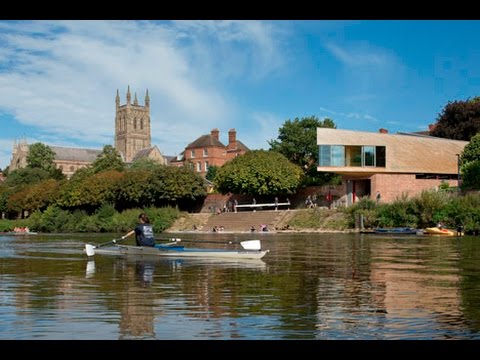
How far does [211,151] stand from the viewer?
122812mm

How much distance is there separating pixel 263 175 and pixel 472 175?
23847 mm

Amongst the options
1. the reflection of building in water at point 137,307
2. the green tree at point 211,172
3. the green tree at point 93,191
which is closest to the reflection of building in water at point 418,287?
the reflection of building in water at point 137,307

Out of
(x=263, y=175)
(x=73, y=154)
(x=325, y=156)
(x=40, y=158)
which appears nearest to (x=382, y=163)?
(x=325, y=156)

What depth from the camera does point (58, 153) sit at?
601ft

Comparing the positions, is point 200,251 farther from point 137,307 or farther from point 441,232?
point 441,232

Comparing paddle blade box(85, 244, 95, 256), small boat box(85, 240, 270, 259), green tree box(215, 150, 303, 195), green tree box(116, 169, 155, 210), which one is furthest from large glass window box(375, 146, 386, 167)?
paddle blade box(85, 244, 95, 256)

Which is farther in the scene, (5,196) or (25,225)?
(5,196)
